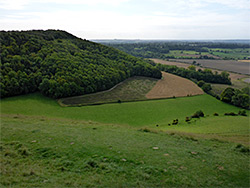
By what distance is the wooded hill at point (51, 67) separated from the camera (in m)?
58.6

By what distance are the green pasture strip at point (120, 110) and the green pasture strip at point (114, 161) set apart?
1962cm

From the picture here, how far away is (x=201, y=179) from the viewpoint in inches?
613

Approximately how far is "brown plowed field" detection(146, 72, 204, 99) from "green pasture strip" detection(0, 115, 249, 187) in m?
46.1

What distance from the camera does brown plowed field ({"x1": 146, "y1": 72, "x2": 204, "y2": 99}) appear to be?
236 feet

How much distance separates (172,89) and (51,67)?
158 feet

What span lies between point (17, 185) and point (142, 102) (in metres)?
51.3

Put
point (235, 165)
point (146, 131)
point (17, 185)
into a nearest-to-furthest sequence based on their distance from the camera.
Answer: point (17, 185) < point (235, 165) < point (146, 131)

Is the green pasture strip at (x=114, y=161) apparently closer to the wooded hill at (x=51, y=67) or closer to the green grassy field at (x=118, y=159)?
the green grassy field at (x=118, y=159)

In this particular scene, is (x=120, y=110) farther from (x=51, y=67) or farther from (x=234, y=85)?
(x=234, y=85)

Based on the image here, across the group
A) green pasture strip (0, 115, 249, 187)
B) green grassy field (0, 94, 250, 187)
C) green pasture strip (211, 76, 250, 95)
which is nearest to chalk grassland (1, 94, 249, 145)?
green grassy field (0, 94, 250, 187)

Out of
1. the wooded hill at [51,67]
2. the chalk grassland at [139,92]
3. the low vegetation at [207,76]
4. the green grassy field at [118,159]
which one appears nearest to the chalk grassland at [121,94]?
the chalk grassland at [139,92]

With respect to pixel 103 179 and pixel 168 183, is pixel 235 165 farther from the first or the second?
pixel 103 179

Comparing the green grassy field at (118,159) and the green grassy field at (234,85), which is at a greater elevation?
the green grassy field at (118,159)

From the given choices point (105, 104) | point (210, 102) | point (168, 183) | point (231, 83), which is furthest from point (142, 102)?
point (231, 83)
